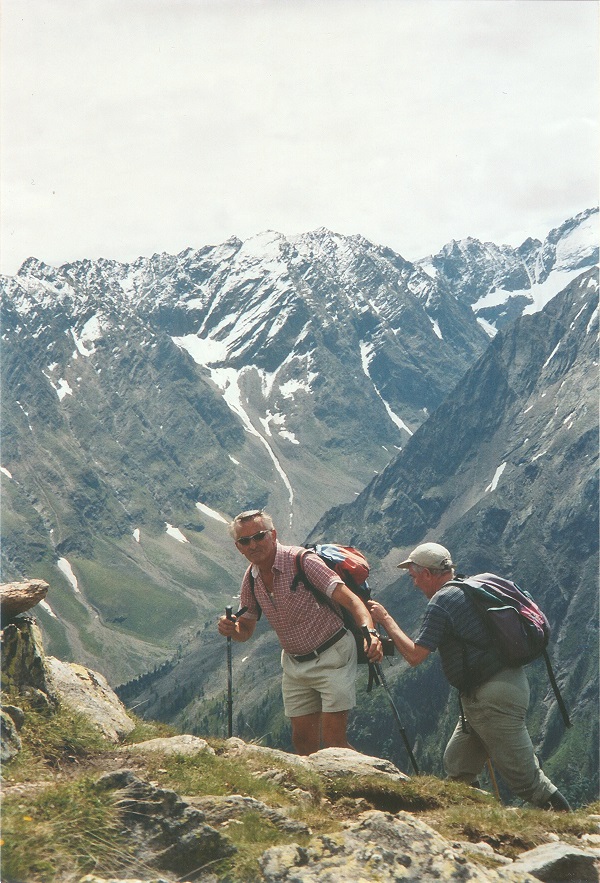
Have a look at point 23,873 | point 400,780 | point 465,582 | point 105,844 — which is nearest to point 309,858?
point 105,844

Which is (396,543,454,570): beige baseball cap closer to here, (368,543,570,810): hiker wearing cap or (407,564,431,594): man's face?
(368,543,570,810): hiker wearing cap

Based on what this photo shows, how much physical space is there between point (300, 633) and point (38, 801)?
5575mm

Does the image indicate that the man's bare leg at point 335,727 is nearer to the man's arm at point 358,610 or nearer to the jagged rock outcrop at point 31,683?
the man's arm at point 358,610

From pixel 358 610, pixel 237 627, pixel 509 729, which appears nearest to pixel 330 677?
pixel 358 610

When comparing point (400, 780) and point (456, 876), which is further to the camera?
point (400, 780)

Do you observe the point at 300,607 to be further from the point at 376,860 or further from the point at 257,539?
the point at 376,860

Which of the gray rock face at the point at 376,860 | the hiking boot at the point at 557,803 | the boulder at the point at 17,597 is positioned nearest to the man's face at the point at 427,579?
the hiking boot at the point at 557,803

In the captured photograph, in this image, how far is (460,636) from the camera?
11031mm

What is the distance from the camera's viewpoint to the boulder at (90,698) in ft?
42.7

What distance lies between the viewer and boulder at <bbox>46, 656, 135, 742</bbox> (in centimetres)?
1302

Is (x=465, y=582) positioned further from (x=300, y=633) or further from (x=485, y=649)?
(x=300, y=633)

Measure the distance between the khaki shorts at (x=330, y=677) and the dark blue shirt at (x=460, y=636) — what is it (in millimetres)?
1638

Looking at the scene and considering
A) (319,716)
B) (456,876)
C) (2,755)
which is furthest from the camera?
(319,716)

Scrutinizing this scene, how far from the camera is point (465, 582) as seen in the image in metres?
11.1
